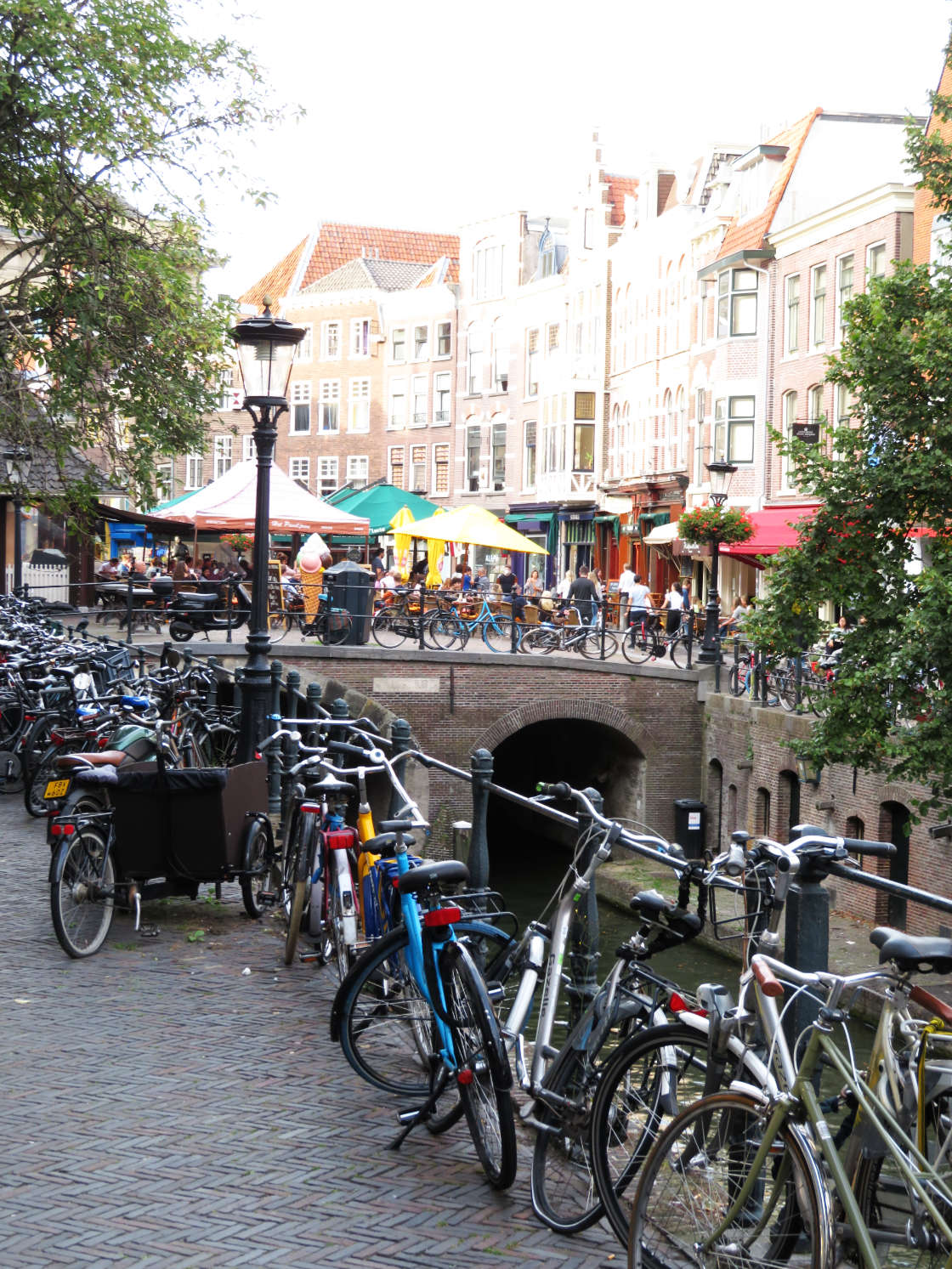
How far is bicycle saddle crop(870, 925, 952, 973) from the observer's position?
3.53 metres

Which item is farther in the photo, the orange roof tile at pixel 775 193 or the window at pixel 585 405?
the window at pixel 585 405

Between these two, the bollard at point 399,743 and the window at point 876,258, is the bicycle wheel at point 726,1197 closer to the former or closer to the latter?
the bollard at point 399,743

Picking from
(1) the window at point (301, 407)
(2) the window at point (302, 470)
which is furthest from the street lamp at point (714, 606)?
(1) the window at point (301, 407)

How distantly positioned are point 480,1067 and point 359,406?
214 ft

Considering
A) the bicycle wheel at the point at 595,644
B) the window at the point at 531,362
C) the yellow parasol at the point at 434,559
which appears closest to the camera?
the bicycle wheel at the point at 595,644

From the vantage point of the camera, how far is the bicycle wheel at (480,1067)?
15.1ft

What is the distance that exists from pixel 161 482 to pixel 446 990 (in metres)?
12.9

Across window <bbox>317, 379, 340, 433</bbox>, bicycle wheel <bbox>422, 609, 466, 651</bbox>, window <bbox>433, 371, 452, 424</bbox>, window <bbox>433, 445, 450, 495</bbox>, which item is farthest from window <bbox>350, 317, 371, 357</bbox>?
bicycle wheel <bbox>422, 609, 466, 651</bbox>

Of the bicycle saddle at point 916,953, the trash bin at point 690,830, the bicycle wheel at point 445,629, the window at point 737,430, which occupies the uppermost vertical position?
the window at point 737,430

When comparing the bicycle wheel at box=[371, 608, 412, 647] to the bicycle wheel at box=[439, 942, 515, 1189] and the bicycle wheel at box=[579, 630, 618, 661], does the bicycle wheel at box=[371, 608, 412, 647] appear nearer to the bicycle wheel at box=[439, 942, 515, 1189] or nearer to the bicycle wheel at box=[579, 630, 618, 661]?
the bicycle wheel at box=[579, 630, 618, 661]

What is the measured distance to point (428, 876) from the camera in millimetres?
5148

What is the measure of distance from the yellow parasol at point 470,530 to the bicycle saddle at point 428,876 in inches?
919

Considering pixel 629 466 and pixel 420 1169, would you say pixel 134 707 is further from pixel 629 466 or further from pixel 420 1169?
pixel 629 466

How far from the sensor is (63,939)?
761 cm
